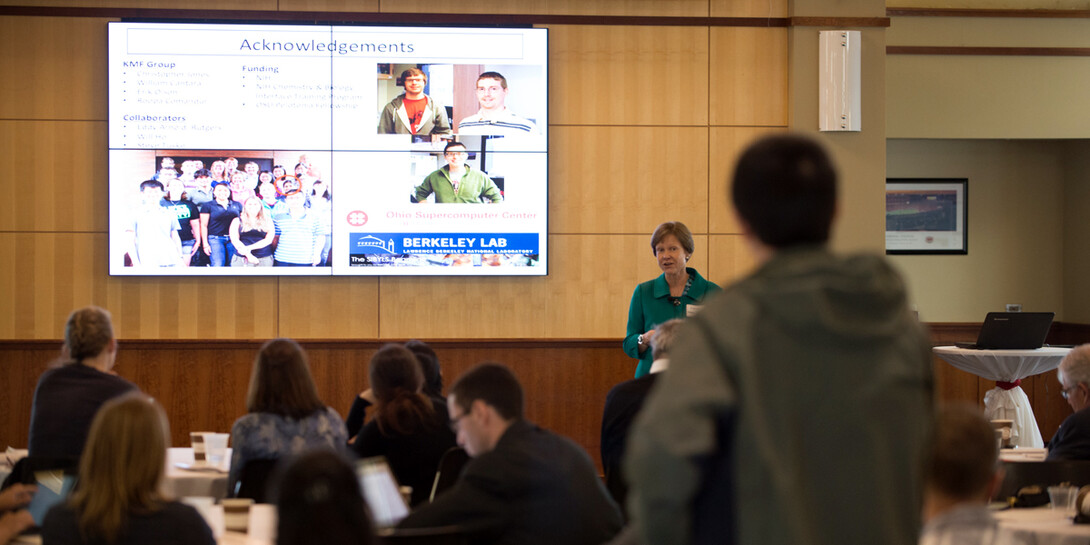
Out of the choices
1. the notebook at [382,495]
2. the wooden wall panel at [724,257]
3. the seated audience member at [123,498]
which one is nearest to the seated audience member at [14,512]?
the seated audience member at [123,498]

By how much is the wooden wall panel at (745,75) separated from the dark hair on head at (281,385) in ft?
13.4

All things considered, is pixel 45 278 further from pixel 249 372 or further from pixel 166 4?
pixel 166 4

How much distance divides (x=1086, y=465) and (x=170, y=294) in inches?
212

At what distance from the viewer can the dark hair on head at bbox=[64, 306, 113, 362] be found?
11.4 feet

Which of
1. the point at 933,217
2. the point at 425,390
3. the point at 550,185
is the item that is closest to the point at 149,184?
the point at 550,185

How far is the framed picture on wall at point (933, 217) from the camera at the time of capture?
8375mm

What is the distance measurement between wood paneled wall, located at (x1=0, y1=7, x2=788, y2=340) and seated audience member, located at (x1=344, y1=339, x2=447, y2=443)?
6.76 feet

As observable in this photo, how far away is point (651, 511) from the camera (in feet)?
4.00

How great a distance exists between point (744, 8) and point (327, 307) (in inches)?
140

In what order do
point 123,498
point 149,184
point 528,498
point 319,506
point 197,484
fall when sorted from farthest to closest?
1. point 149,184
2. point 197,484
3. point 528,498
4. point 123,498
5. point 319,506

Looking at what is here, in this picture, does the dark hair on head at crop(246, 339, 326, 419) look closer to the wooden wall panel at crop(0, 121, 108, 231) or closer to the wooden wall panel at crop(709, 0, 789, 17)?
the wooden wall panel at crop(0, 121, 108, 231)

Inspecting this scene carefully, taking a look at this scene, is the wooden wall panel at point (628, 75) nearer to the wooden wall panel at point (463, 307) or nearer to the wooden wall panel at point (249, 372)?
the wooden wall panel at point (463, 307)

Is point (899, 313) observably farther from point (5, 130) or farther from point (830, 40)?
point (5, 130)

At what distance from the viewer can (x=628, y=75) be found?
654 cm
